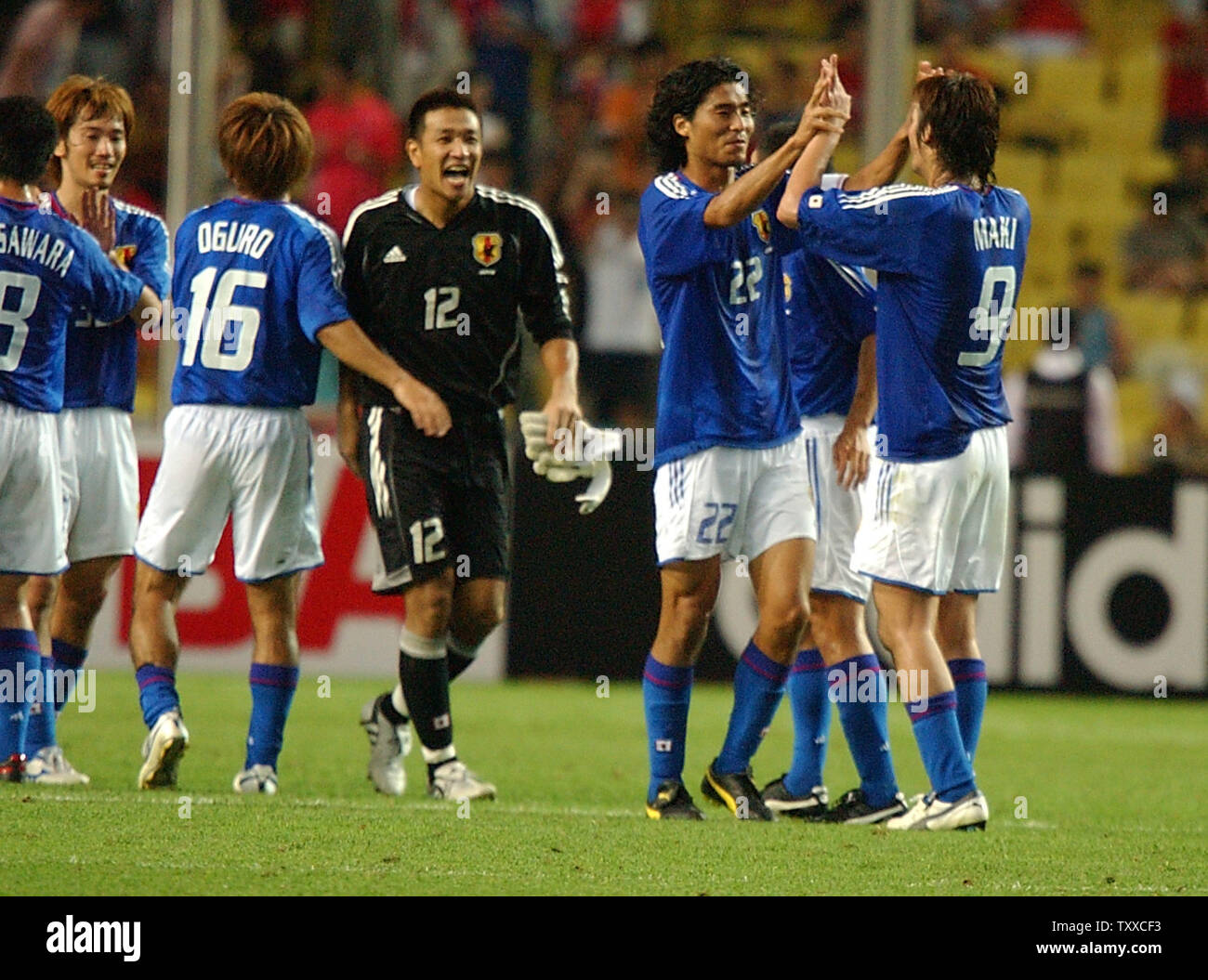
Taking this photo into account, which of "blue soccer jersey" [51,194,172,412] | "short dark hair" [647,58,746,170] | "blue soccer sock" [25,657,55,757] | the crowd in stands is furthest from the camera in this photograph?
the crowd in stands

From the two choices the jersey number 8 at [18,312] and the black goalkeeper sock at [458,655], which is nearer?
the jersey number 8 at [18,312]

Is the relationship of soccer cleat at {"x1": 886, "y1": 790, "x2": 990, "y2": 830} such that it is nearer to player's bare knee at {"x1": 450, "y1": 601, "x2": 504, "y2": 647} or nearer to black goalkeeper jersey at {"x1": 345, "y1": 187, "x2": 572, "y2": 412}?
player's bare knee at {"x1": 450, "y1": 601, "x2": 504, "y2": 647}

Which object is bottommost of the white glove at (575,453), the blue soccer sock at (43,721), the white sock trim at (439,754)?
the white sock trim at (439,754)

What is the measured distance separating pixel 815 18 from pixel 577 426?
385 inches

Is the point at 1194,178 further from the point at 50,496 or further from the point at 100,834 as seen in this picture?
the point at 100,834

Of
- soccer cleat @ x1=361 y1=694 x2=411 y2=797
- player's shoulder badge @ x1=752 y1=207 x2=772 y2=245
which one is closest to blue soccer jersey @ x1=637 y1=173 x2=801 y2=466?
player's shoulder badge @ x1=752 y1=207 x2=772 y2=245

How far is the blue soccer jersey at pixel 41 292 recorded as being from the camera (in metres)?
5.55

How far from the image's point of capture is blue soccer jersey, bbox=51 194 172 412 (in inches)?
235

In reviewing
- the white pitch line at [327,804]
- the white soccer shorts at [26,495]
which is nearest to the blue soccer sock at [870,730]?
the white pitch line at [327,804]

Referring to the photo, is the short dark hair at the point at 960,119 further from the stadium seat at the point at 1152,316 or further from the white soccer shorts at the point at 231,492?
the stadium seat at the point at 1152,316

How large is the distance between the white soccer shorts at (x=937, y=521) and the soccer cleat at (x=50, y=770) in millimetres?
2537

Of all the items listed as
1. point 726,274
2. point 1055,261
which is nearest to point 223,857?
point 726,274

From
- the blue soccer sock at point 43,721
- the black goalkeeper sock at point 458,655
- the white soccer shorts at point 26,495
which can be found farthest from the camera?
the black goalkeeper sock at point 458,655
